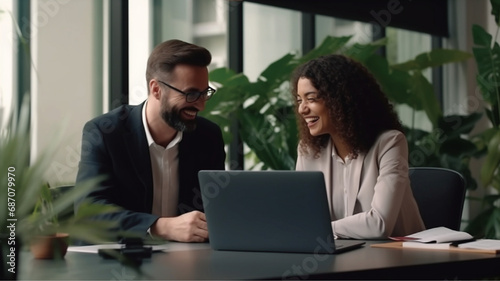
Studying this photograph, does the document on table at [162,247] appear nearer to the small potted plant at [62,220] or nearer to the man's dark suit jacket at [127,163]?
the man's dark suit jacket at [127,163]

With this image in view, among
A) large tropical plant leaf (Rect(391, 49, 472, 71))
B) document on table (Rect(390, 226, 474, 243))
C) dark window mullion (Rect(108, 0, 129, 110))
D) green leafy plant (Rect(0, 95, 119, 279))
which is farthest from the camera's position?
large tropical plant leaf (Rect(391, 49, 472, 71))

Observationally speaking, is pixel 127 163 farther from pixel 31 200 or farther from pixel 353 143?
pixel 31 200

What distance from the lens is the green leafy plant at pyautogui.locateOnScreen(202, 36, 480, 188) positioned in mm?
4129

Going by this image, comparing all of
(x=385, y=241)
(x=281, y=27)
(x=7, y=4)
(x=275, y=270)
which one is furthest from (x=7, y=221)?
(x=281, y=27)

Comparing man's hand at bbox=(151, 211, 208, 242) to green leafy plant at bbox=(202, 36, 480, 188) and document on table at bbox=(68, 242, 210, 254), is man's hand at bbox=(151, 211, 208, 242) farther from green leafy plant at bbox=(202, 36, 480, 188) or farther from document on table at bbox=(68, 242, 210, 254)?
green leafy plant at bbox=(202, 36, 480, 188)

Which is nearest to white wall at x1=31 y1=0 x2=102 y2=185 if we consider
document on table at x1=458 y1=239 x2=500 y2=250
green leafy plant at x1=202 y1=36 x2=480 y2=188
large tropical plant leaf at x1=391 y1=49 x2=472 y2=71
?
green leafy plant at x1=202 y1=36 x2=480 y2=188

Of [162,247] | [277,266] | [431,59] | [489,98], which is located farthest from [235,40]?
[277,266]

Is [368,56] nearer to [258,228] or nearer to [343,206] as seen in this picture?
[343,206]

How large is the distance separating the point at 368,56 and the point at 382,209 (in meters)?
2.29

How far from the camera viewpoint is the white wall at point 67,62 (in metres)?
3.64

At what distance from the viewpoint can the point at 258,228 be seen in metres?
1.91

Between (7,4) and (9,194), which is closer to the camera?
(9,194)

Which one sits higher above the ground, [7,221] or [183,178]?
[7,221]

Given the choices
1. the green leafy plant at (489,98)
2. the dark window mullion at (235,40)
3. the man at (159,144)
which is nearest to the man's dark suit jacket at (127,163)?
the man at (159,144)
